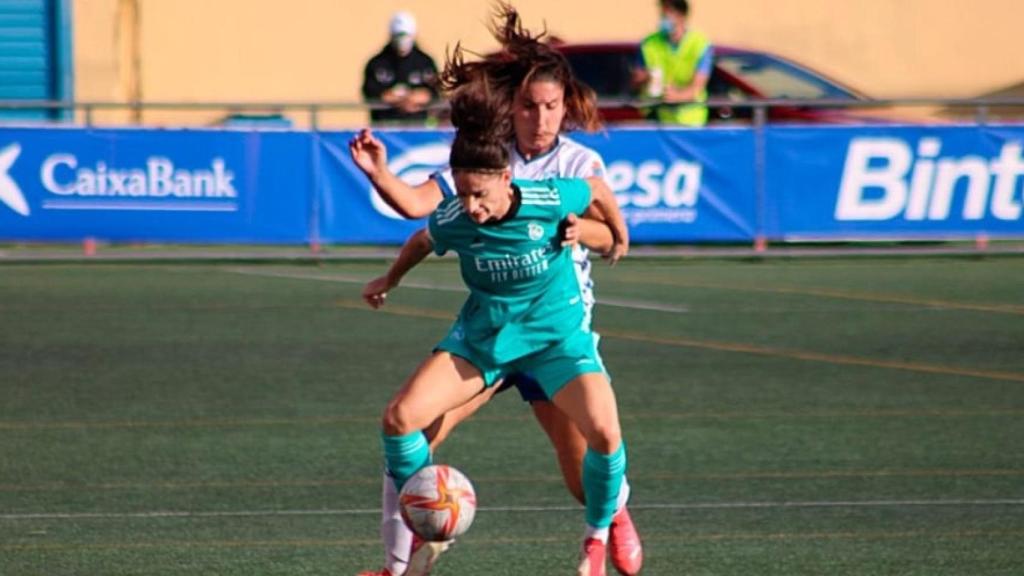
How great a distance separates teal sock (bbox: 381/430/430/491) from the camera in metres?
→ 7.45

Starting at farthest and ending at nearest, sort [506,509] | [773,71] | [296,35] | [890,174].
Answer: [296,35] → [773,71] → [890,174] → [506,509]

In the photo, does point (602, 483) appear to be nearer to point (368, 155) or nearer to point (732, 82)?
point (368, 155)

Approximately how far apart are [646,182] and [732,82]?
395 centimetres

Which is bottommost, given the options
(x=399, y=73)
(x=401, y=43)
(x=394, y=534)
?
(x=399, y=73)

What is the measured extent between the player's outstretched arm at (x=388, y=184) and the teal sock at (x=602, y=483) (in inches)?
40.6

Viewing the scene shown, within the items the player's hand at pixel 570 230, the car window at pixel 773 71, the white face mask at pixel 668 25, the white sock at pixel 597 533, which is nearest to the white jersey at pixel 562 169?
the player's hand at pixel 570 230

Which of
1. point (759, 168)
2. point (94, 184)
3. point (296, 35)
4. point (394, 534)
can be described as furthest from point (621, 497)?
point (296, 35)

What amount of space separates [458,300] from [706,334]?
287 centimetres

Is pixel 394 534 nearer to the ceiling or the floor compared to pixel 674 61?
nearer to the ceiling

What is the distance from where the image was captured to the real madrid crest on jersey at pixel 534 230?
7426 millimetres

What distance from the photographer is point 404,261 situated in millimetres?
7719

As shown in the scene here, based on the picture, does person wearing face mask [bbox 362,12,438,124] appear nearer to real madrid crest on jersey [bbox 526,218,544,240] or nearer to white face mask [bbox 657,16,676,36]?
white face mask [bbox 657,16,676,36]

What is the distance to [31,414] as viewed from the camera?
12164 millimetres

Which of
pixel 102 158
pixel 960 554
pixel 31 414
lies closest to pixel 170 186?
pixel 102 158
